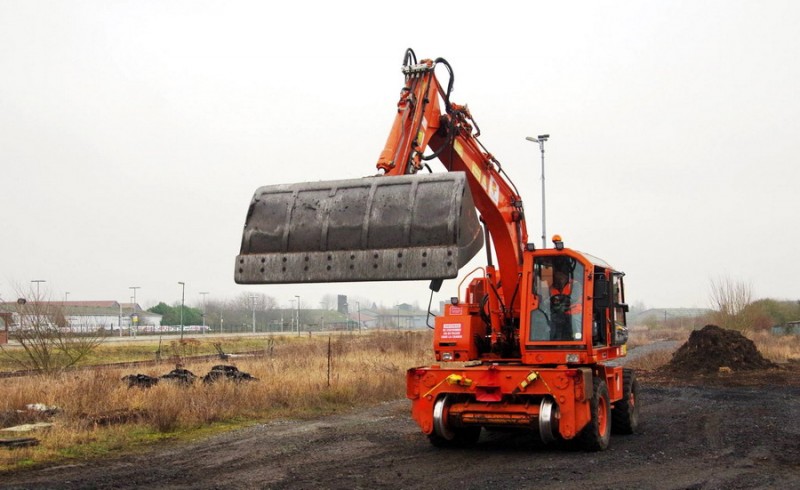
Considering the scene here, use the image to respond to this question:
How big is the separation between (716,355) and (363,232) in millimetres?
24481

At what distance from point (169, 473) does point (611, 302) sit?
21.8 feet

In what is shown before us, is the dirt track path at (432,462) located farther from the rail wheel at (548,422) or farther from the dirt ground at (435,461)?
the rail wheel at (548,422)

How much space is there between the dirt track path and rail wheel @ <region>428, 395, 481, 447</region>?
0.64 ft

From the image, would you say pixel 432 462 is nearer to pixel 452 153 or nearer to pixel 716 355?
pixel 452 153

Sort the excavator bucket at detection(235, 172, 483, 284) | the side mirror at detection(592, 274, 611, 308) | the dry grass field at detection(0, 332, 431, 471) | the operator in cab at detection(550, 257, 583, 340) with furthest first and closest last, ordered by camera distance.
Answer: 1. the dry grass field at detection(0, 332, 431, 471)
2. the side mirror at detection(592, 274, 611, 308)
3. the operator in cab at detection(550, 257, 583, 340)
4. the excavator bucket at detection(235, 172, 483, 284)

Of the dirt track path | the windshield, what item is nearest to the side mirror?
the windshield

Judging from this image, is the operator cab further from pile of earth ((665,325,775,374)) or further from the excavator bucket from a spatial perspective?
pile of earth ((665,325,775,374))

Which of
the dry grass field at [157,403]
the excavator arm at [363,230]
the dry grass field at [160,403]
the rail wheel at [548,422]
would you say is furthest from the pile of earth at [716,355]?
the excavator arm at [363,230]

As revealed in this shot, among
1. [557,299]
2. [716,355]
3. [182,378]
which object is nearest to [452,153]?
[557,299]

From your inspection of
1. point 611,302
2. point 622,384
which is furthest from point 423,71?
point 622,384

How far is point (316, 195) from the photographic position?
813 centimetres

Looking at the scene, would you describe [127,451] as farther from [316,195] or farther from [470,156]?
[470,156]

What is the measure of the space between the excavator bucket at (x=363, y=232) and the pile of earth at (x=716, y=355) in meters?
22.9

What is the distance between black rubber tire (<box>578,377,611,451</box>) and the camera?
10621mm
